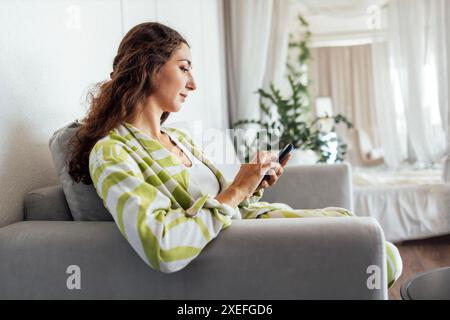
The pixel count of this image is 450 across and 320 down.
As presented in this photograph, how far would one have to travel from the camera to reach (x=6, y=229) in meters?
1.32

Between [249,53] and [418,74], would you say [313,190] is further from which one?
[418,74]

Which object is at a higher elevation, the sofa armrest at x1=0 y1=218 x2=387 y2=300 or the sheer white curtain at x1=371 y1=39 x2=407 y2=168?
the sheer white curtain at x1=371 y1=39 x2=407 y2=168

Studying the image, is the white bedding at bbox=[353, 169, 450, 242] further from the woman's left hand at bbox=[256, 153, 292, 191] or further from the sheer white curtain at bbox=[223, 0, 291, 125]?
the woman's left hand at bbox=[256, 153, 292, 191]

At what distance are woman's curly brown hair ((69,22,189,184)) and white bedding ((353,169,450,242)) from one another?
235 cm

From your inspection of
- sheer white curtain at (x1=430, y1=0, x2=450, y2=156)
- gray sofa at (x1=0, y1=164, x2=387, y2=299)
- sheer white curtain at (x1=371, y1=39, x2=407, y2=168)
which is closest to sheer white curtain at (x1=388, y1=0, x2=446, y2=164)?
sheer white curtain at (x1=430, y1=0, x2=450, y2=156)

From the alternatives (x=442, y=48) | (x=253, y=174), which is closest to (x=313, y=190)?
(x=253, y=174)

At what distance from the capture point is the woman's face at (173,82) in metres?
1.60

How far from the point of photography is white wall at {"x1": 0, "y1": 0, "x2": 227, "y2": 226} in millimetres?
1465

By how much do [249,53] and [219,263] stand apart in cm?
341

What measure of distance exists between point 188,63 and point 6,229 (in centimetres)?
70

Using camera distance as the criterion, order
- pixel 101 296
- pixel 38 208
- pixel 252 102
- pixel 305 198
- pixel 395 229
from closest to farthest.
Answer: pixel 101 296, pixel 38 208, pixel 305 198, pixel 395 229, pixel 252 102
